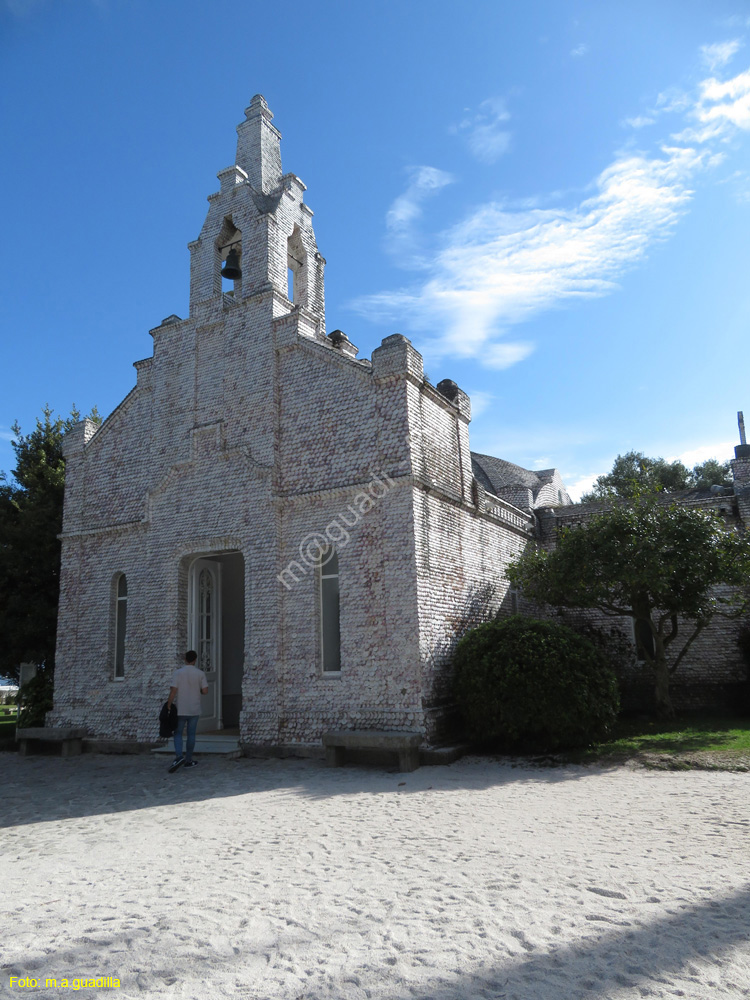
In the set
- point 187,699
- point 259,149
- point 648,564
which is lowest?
point 187,699

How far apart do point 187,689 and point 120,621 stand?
14.8 ft

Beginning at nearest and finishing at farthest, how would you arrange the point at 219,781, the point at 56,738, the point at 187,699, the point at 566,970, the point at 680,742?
the point at 566,970 → the point at 219,781 → the point at 680,742 → the point at 187,699 → the point at 56,738

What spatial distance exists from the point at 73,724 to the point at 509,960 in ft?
42.4

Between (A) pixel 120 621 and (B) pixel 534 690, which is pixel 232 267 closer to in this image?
(A) pixel 120 621

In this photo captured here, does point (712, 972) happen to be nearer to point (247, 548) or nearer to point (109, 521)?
point (247, 548)

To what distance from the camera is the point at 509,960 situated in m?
3.74

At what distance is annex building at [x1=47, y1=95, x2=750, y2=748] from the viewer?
11109 mm

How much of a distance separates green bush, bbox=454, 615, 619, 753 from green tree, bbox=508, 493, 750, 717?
1.64m

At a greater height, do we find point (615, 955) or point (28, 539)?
point (28, 539)

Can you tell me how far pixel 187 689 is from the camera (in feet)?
36.2

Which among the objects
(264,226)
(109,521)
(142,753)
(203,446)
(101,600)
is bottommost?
(142,753)

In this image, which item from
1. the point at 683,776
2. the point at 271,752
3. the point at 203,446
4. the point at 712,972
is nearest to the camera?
the point at 712,972

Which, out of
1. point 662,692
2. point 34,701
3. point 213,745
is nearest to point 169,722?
point 213,745

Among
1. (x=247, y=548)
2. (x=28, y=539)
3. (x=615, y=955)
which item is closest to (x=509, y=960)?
(x=615, y=955)
